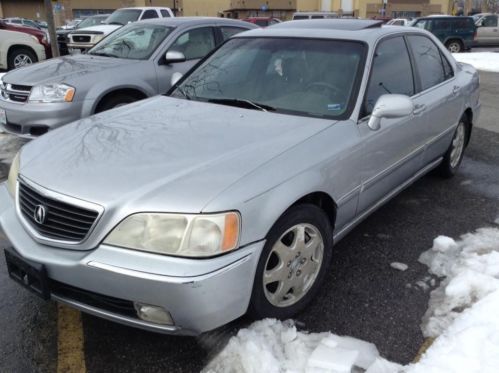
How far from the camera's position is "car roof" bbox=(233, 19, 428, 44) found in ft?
11.7

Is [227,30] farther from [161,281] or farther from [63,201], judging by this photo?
[161,281]

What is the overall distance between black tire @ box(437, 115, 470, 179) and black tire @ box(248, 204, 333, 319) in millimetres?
2426

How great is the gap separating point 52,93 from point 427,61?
3876mm

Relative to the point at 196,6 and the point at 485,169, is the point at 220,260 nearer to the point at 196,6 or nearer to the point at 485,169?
the point at 485,169

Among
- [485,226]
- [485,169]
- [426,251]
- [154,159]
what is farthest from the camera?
[485,169]

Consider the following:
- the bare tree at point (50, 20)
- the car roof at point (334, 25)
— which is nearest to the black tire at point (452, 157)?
the car roof at point (334, 25)

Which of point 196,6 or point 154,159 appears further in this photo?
point 196,6

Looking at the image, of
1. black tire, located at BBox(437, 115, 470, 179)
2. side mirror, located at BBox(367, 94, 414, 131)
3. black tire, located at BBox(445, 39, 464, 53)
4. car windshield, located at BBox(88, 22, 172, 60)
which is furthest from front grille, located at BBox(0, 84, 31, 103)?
black tire, located at BBox(445, 39, 464, 53)

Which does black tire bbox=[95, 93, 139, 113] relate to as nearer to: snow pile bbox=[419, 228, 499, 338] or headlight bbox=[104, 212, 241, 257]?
headlight bbox=[104, 212, 241, 257]

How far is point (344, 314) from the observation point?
9.39 ft

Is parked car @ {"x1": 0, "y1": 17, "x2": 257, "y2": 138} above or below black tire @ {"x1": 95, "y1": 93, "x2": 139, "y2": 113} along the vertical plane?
above

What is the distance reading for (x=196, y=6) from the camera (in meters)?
52.7

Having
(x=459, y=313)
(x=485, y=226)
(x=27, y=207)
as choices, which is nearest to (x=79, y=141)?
(x=27, y=207)

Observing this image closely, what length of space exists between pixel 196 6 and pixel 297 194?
53992 mm
